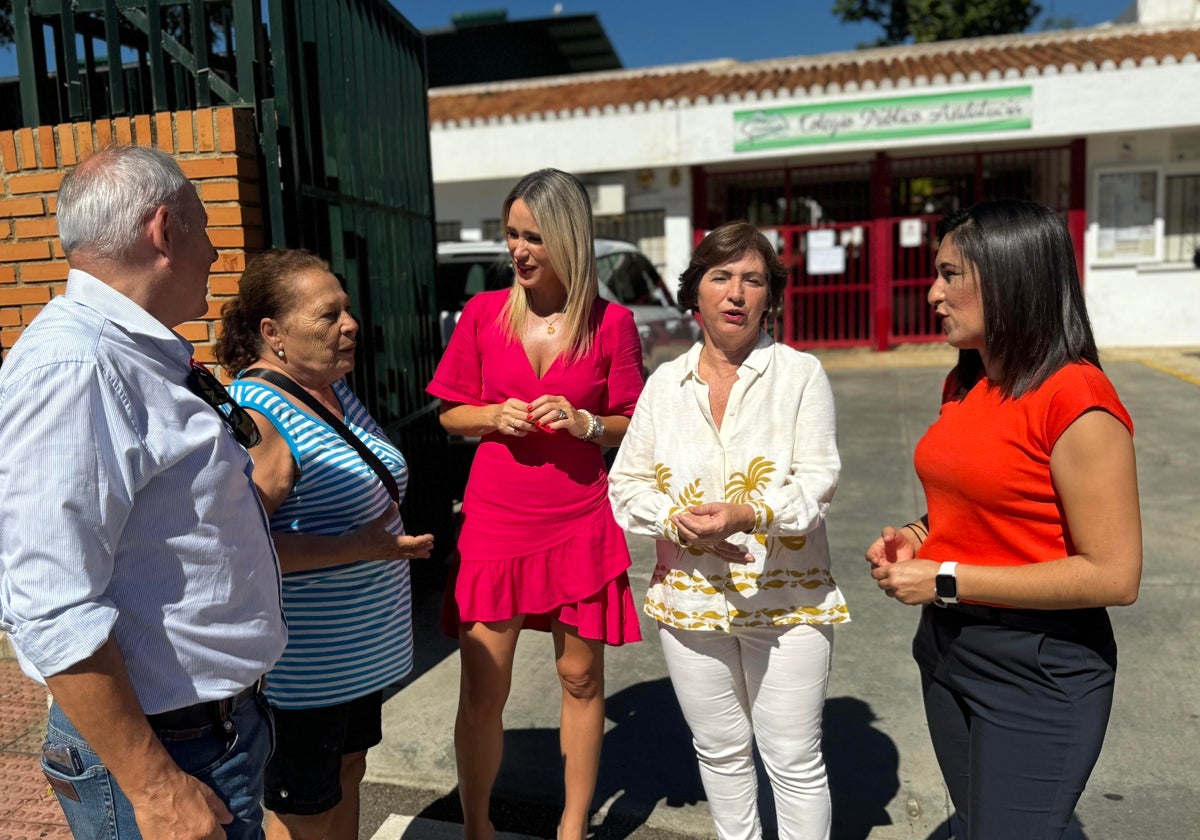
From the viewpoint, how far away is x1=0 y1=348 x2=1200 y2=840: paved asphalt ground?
9.88 ft

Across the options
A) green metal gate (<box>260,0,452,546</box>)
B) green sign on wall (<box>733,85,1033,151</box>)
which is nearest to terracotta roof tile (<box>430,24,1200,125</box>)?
green sign on wall (<box>733,85,1033,151</box>)

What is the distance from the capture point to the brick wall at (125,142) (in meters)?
3.29

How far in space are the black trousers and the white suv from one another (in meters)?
5.84

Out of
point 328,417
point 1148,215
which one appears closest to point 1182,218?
point 1148,215

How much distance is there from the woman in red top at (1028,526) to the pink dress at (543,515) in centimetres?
97

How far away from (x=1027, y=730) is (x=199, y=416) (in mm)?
1619

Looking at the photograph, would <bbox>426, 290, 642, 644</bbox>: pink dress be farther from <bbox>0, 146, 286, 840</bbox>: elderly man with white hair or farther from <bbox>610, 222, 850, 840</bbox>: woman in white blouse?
<bbox>0, 146, 286, 840</bbox>: elderly man with white hair

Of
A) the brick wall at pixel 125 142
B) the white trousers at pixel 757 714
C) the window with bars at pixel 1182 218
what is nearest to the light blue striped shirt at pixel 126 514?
the white trousers at pixel 757 714

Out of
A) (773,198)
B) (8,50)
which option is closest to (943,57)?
(773,198)

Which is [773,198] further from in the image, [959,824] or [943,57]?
[959,824]

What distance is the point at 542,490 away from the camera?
8.89 ft

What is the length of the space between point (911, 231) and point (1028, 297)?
44.5 ft

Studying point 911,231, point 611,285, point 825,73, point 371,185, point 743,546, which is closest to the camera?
point 743,546

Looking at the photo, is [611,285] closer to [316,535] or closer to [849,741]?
[849,741]
